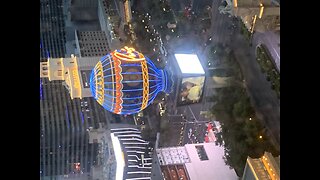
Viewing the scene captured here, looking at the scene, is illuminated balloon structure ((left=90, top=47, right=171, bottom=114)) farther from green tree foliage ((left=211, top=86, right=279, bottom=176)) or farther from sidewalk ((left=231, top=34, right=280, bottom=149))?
sidewalk ((left=231, top=34, right=280, bottom=149))

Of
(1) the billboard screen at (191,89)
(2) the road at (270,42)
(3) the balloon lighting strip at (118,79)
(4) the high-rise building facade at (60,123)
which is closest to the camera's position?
(2) the road at (270,42)

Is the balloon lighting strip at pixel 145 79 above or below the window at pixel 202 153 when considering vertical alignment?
above

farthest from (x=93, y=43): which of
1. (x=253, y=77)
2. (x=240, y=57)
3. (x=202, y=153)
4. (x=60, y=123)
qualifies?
Answer: (x=253, y=77)

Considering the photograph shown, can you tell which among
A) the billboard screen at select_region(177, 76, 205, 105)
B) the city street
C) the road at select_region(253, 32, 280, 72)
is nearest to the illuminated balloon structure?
the billboard screen at select_region(177, 76, 205, 105)

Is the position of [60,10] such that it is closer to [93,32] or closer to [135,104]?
[93,32]

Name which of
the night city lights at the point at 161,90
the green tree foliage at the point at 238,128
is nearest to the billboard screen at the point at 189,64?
the night city lights at the point at 161,90

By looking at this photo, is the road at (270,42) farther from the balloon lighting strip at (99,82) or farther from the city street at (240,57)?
the balloon lighting strip at (99,82)

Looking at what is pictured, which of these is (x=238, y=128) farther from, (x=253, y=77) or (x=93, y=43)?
(x=93, y=43)
